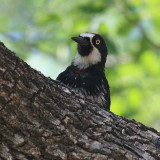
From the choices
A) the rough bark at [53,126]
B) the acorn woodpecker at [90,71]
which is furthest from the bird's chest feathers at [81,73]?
the rough bark at [53,126]

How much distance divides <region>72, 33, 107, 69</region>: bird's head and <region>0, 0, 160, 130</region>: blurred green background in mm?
222

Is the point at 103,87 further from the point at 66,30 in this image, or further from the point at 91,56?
the point at 66,30

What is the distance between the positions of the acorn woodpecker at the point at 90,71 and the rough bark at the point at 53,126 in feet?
3.48

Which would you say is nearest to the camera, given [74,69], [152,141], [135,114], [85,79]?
[152,141]

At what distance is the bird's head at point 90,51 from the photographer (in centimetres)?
475

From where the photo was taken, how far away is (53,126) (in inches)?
104

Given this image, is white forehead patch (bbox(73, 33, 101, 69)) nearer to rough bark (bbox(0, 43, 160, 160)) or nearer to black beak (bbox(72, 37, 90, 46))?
black beak (bbox(72, 37, 90, 46))

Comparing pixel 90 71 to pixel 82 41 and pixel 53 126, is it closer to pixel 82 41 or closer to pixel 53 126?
pixel 82 41

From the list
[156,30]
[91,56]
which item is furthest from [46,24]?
[156,30]

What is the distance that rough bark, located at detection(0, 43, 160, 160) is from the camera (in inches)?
96.2

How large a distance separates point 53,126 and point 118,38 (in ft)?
11.3

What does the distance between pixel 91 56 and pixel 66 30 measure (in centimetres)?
102

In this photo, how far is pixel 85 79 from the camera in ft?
13.9

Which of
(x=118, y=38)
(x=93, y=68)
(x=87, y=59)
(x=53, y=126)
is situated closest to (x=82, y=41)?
(x=87, y=59)
